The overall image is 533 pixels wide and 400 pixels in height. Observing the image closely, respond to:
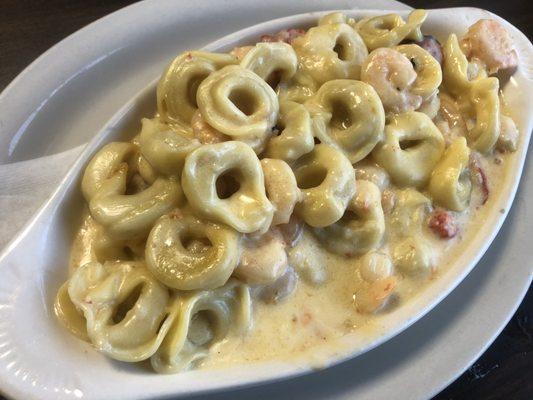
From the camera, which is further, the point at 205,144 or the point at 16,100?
the point at 16,100

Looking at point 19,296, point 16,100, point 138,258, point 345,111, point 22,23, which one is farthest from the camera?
point 22,23

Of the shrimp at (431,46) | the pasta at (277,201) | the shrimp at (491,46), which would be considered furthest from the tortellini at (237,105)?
the shrimp at (491,46)

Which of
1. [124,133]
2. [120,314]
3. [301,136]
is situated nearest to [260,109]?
[301,136]

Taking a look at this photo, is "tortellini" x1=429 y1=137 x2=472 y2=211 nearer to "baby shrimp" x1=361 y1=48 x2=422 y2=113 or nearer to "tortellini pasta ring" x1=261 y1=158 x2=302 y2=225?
"baby shrimp" x1=361 y1=48 x2=422 y2=113

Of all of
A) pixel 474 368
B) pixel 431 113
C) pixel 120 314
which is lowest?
pixel 474 368

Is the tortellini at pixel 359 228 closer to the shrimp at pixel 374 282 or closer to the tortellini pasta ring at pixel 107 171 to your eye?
the shrimp at pixel 374 282

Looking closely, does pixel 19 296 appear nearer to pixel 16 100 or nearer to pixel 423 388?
pixel 16 100

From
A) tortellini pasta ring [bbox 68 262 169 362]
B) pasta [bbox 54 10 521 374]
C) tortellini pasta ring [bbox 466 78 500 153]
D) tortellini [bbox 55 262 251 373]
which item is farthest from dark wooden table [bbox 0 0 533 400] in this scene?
tortellini pasta ring [bbox 68 262 169 362]
